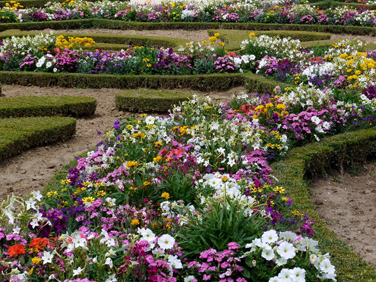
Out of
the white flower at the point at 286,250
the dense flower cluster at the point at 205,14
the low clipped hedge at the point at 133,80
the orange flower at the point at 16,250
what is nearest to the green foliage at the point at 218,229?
the white flower at the point at 286,250

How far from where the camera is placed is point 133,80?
989 cm

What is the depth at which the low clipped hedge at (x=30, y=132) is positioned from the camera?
6367 millimetres

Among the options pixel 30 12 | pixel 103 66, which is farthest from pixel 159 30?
pixel 103 66

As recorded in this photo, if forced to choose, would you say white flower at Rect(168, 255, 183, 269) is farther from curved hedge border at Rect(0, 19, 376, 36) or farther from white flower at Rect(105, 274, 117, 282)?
curved hedge border at Rect(0, 19, 376, 36)

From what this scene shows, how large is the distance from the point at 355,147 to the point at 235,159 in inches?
100

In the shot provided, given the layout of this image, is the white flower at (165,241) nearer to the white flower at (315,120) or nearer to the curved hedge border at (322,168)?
the curved hedge border at (322,168)

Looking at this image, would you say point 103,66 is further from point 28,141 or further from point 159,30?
point 159,30

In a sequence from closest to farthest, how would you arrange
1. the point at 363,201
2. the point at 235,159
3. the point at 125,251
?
the point at 125,251 < the point at 235,159 < the point at 363,201

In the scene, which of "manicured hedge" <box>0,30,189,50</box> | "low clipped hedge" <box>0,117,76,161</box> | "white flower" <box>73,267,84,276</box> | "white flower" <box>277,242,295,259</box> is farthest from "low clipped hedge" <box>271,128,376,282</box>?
"manicured hedge" <box>0,30,189,50</box>

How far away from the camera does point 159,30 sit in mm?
16344

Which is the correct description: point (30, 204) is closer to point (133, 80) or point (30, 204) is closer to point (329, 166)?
point (329, 166)

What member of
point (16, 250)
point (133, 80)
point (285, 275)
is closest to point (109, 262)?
point (16, 250)

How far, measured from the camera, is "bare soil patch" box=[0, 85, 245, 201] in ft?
19.1

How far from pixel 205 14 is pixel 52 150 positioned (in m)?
11.3
